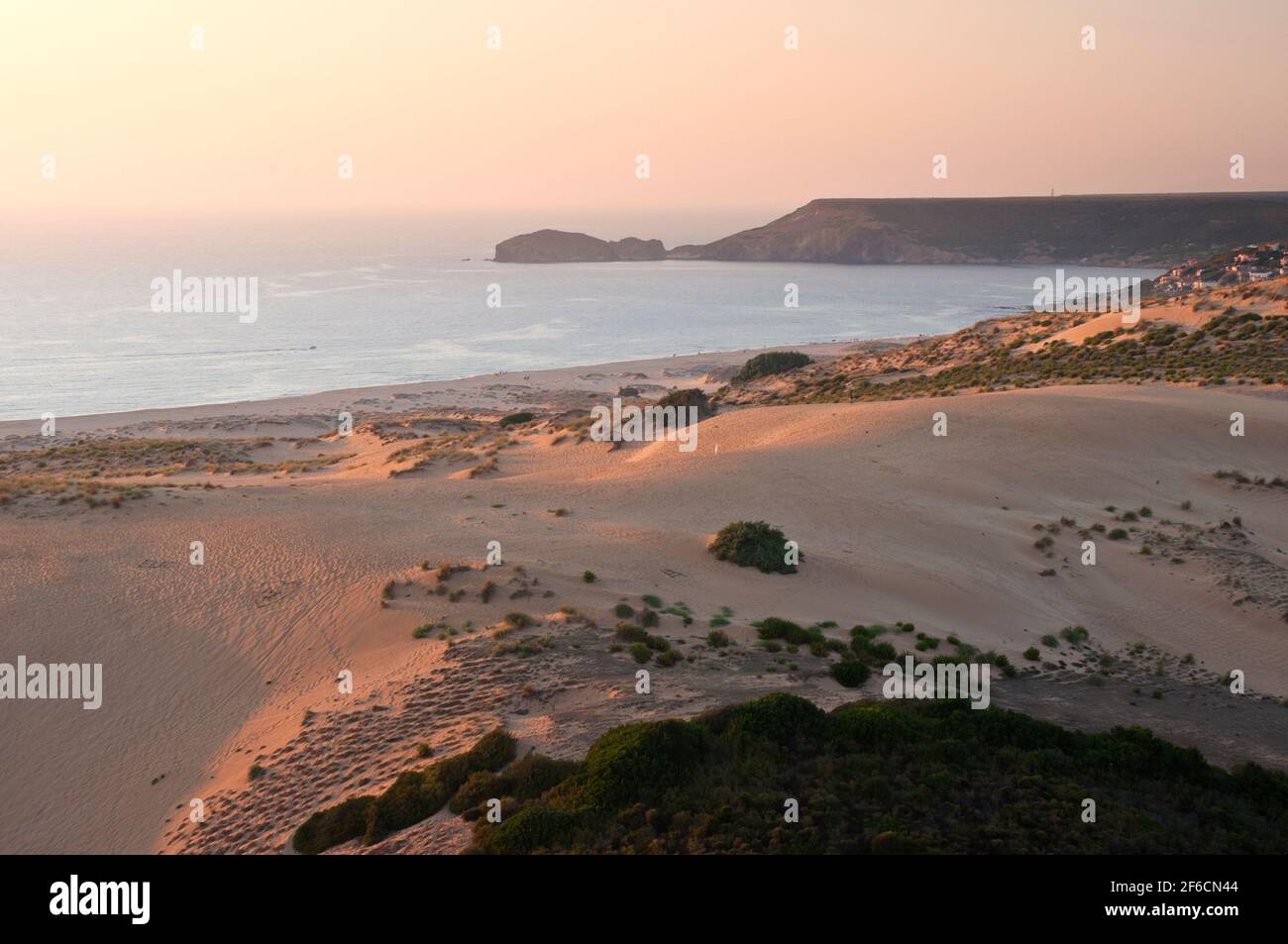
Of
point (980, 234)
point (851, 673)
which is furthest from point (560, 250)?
point (851, 673)

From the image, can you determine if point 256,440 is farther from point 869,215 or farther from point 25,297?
point 869,215

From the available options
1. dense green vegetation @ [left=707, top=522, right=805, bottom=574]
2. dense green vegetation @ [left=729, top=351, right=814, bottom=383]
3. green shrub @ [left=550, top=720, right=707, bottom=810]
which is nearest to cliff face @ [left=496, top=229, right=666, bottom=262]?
dense green vegetation @ [left=729, top=351, right=814, bottom=383]

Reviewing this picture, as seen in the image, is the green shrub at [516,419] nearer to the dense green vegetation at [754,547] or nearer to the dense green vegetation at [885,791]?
the dense green vegetation at [754,547]

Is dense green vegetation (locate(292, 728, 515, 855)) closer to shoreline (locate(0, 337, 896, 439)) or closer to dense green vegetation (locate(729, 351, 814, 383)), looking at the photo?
dense green vegetation (locate(729, 351, 814, 383))

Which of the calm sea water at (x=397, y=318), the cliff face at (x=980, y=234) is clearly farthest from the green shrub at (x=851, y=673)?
the cliff face at (x=980, y=234)

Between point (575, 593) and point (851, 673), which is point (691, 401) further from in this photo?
point (851, 673)
